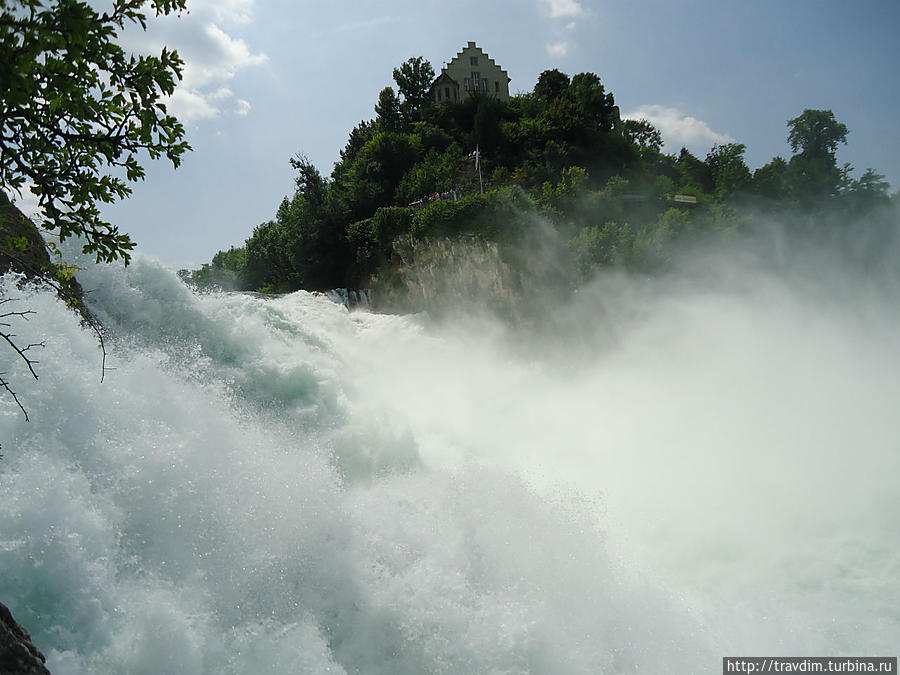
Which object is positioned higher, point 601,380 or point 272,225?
point 272,225

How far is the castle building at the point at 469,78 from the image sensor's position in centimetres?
3186

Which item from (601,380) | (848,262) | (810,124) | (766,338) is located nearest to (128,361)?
(601,380)

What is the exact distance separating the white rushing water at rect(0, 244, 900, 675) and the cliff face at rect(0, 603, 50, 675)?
0.59m

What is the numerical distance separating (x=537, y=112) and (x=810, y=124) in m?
15.3

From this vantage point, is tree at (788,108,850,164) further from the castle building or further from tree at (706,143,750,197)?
the castle building

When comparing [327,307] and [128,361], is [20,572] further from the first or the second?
[327,307]

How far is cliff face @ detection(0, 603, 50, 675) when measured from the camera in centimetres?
264

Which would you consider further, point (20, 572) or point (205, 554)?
point (205, 554)

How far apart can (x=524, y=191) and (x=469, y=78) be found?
774 inches

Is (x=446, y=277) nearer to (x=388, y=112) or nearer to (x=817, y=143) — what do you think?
(x=388, y=112)

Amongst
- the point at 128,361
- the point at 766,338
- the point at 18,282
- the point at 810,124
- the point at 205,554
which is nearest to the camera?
the point at 205,554

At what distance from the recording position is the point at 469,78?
33.2m

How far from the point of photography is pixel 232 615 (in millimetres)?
4348

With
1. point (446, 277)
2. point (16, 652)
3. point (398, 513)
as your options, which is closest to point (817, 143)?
point (446, 277)
